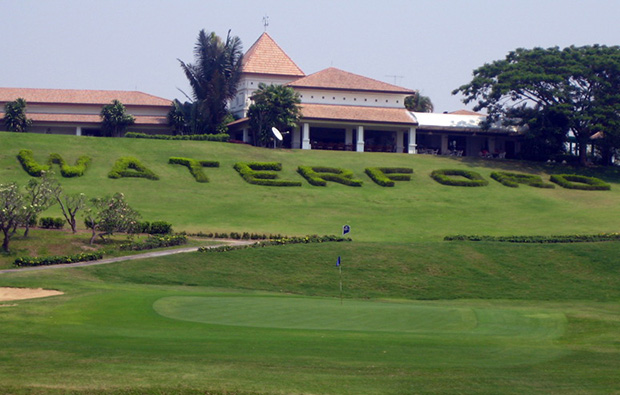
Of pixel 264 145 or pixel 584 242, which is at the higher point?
pixel 264 145

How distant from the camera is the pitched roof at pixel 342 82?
7112cm

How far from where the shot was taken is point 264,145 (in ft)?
221

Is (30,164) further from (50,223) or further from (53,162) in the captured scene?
(50,223)

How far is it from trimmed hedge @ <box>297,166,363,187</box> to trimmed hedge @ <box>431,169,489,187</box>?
727 cm

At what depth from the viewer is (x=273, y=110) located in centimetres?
6444

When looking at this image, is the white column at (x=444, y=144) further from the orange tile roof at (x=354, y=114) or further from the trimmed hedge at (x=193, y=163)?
the trimmed hedge at (x=193, y=163)

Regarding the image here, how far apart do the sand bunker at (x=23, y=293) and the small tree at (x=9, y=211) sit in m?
9.45

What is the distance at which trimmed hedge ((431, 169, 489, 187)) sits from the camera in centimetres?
5844

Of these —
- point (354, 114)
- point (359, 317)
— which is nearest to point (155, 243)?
point (359, 317)

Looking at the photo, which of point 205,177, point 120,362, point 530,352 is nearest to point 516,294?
point 530,352

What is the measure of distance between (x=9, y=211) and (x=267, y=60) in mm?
50447

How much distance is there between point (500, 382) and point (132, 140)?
55417 millimetres

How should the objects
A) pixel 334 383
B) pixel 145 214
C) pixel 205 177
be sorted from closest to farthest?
pixel 334 383 → pixel 145 214 → pixel 205 177

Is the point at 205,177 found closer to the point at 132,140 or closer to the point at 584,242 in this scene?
the point at 132,140
